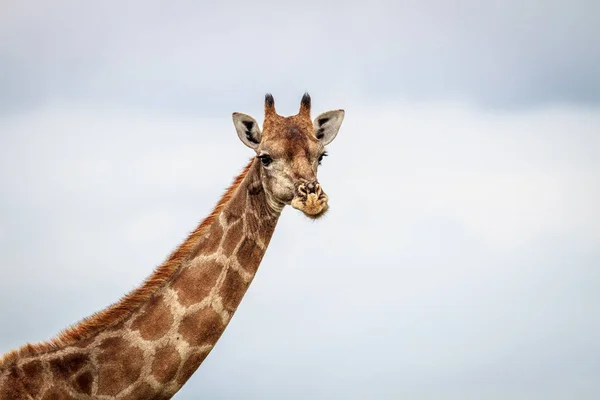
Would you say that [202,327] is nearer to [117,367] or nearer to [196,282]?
[196,282]

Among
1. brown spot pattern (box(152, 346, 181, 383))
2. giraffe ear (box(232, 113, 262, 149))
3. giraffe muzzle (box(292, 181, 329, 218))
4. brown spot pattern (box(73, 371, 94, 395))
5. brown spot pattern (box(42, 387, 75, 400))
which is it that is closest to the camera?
brown spot pattern (box(42, 387, 75, 400))

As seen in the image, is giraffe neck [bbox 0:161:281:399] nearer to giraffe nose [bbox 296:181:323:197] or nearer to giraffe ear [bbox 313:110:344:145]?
giraffe nose [bbox 296:181:323:197]


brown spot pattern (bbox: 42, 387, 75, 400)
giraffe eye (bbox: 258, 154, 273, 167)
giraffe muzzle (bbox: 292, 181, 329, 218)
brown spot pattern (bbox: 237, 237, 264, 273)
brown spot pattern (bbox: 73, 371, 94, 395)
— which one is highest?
giraffe eye (bbox: 258, 154, 273, 167)

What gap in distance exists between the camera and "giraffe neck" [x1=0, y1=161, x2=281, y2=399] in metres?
19.4

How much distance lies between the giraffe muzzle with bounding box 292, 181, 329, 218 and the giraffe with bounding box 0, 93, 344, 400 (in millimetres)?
19

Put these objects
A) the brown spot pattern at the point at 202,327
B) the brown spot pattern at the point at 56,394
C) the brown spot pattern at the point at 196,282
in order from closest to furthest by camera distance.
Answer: the brown spot pattern at the point at 56,394 → the brown spot pattern at the point at 202,327 → the brown spot pattern at the point at 196,282

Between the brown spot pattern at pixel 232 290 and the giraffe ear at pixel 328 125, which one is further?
the giraffe ear at pixel 328 125

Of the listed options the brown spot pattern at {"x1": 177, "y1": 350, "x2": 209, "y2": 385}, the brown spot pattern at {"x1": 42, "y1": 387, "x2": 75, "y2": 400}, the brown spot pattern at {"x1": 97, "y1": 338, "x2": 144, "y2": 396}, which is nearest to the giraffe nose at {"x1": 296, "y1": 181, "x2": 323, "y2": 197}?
the brown spot pattern at {"x1": 177, "y1": 350, "x2": 209, "y2": 385}

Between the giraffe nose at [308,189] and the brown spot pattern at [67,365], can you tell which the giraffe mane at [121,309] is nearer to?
the brown spot pattern at [67,365]

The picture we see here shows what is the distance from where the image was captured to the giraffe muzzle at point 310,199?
20188 mm

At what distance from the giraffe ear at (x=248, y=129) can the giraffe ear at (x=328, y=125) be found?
4.70 feet

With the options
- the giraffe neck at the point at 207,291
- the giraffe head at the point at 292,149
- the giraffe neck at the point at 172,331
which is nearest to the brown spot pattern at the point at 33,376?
the giraffe neck at the point at 172,331

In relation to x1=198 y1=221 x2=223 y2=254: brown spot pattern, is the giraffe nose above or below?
above

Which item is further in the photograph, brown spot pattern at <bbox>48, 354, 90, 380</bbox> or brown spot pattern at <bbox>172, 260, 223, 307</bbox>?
brown spot pattern at <bbox>172, 260, 223, 307</bbox>
